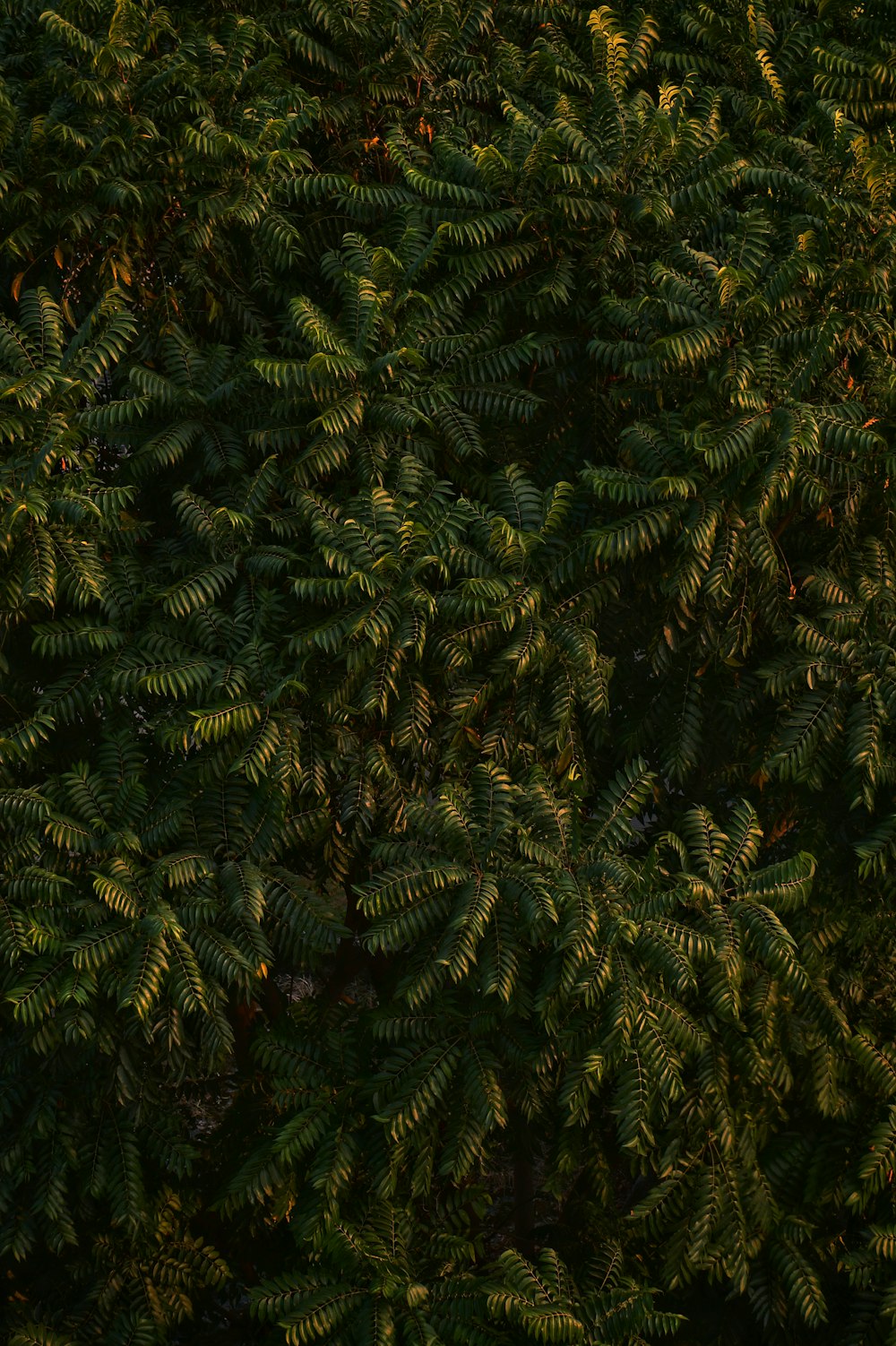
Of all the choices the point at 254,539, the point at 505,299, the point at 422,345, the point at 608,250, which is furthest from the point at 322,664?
the point at 608,250

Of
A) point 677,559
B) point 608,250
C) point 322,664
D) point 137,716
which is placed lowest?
point 137,716

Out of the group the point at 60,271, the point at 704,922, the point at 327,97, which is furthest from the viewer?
the point at 327,97

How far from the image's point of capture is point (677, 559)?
14.4ft

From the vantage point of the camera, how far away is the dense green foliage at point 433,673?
4059 mm

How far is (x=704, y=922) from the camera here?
4.20 meters

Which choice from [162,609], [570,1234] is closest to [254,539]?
[162,609]

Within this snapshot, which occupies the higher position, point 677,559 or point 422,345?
point 422,345

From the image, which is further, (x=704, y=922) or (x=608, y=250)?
(x=608, y=250)

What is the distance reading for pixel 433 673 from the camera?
14.4 feet

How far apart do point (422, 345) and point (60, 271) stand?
1231 millimetres

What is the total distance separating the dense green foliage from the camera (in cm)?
406

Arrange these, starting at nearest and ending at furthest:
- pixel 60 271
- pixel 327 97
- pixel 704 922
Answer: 1. pixel 704 922
2. pixel 60 271
3. pixel 327 97

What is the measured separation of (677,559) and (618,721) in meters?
0.78

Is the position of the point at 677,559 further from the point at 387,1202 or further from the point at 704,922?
the point at 387,1202
